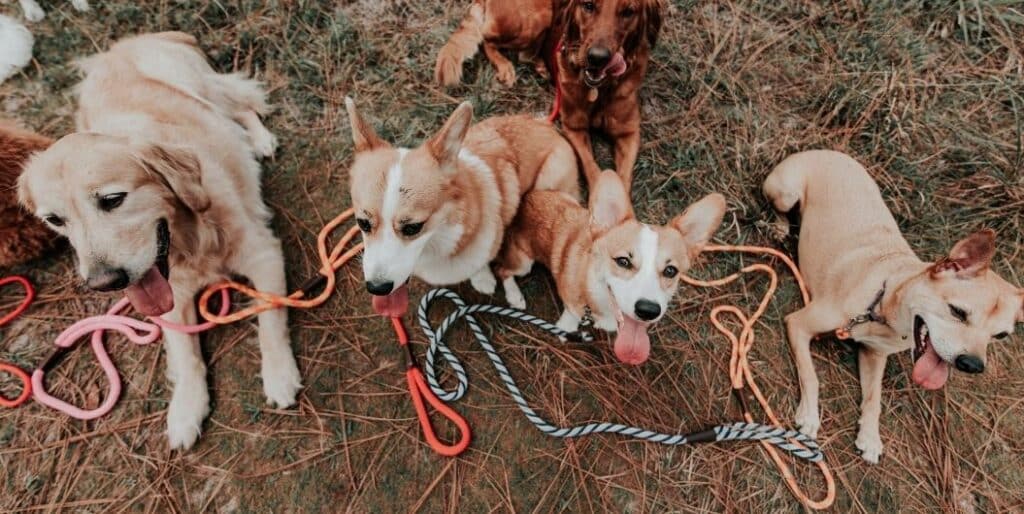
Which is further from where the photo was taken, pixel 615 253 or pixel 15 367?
pixel 15 367

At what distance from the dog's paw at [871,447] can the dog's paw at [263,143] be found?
4.59 metres

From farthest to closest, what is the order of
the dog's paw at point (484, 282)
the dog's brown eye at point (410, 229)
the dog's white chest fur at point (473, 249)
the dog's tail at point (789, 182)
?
the dog's tail at point (789, 182) < the dog's paw at point (484, 282) < the dog's white chest fur at point (473, 249) < the dog's brown eye at point (410, 229)

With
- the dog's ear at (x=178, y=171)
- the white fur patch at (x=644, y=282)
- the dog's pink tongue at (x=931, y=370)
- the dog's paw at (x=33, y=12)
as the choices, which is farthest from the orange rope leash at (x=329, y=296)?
the dog's paw at (x=33, y=12)

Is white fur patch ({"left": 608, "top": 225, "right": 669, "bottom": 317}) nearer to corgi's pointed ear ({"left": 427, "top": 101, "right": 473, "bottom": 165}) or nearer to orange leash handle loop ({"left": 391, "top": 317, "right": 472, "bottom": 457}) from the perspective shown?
corgi's pointed ear ({"left": 427, "top": 101, "right": 473, "bottom": 165})

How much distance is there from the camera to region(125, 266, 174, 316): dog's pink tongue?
101 inches

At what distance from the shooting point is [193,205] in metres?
2.61

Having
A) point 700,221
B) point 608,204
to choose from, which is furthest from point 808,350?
point 608,204

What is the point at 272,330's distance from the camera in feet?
10.0

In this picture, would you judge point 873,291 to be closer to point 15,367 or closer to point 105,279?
point 105,279

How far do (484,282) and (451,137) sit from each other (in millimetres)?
1195

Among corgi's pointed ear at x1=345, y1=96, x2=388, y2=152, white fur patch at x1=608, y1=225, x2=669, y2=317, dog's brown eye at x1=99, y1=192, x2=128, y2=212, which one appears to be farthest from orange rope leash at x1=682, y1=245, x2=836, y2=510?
dog's brown eye at x1=99, y1=192, x2=128, y2=212

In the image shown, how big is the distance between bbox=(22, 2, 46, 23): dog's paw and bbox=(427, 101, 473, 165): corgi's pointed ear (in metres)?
4.00

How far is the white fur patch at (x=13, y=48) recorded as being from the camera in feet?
12.5

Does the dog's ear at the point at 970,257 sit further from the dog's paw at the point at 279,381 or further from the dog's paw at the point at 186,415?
the dog's paw at the point at 186,415
